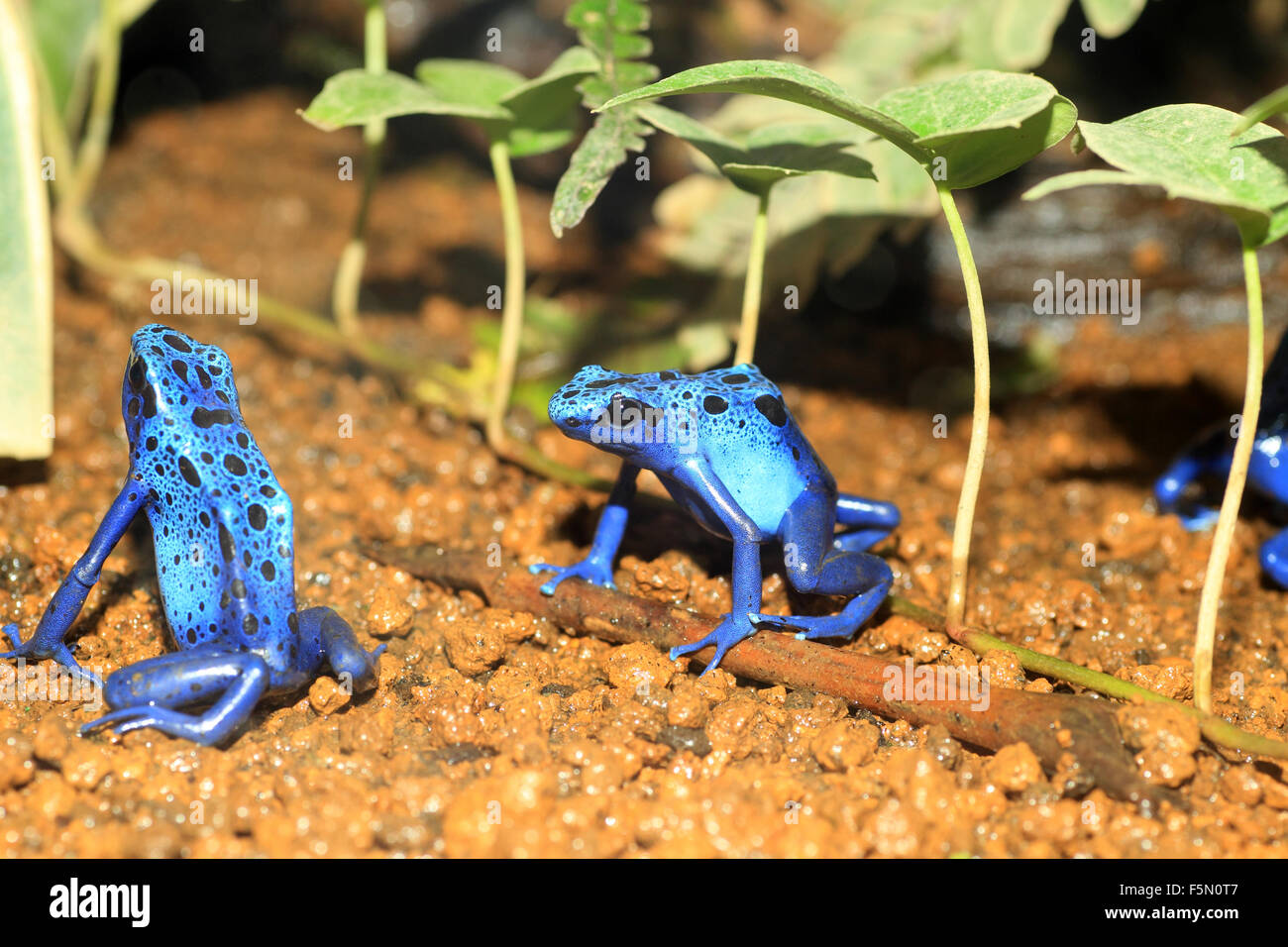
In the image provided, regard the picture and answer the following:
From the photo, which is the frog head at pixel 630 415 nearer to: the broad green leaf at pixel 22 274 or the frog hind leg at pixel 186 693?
the frog hind leg at pixel 186 693

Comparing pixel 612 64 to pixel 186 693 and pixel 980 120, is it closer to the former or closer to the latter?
pixel 980 120

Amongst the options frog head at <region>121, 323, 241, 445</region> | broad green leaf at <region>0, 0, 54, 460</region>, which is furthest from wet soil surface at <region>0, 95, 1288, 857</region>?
frog head at <region>121, 323, 241, 445</region>

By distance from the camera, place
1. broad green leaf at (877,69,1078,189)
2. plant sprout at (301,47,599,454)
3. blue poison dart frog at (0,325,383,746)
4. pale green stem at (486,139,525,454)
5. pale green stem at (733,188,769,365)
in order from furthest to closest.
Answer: pale green stem at (486,139,525,454) < pale green stem at (733,188,769,365) < plant sprout at (301,47,599,454) < blue poison dart frog at (0,325,383,746) < broad green leaf at (877,69,1078,189)

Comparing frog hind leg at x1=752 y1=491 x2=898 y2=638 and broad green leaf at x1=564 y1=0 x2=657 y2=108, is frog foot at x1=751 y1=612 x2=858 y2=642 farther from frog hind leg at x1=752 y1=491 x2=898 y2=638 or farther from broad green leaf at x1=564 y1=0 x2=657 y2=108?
broad green leaf at x1=564 y1=0 x2=657 y2=108

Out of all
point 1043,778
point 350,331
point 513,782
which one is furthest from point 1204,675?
point 350,331

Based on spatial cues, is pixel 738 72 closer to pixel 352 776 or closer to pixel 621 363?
pixel 352 776

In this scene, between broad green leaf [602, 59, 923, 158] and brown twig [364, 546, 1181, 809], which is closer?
broad green leaf [602, 59, 923, 158]
